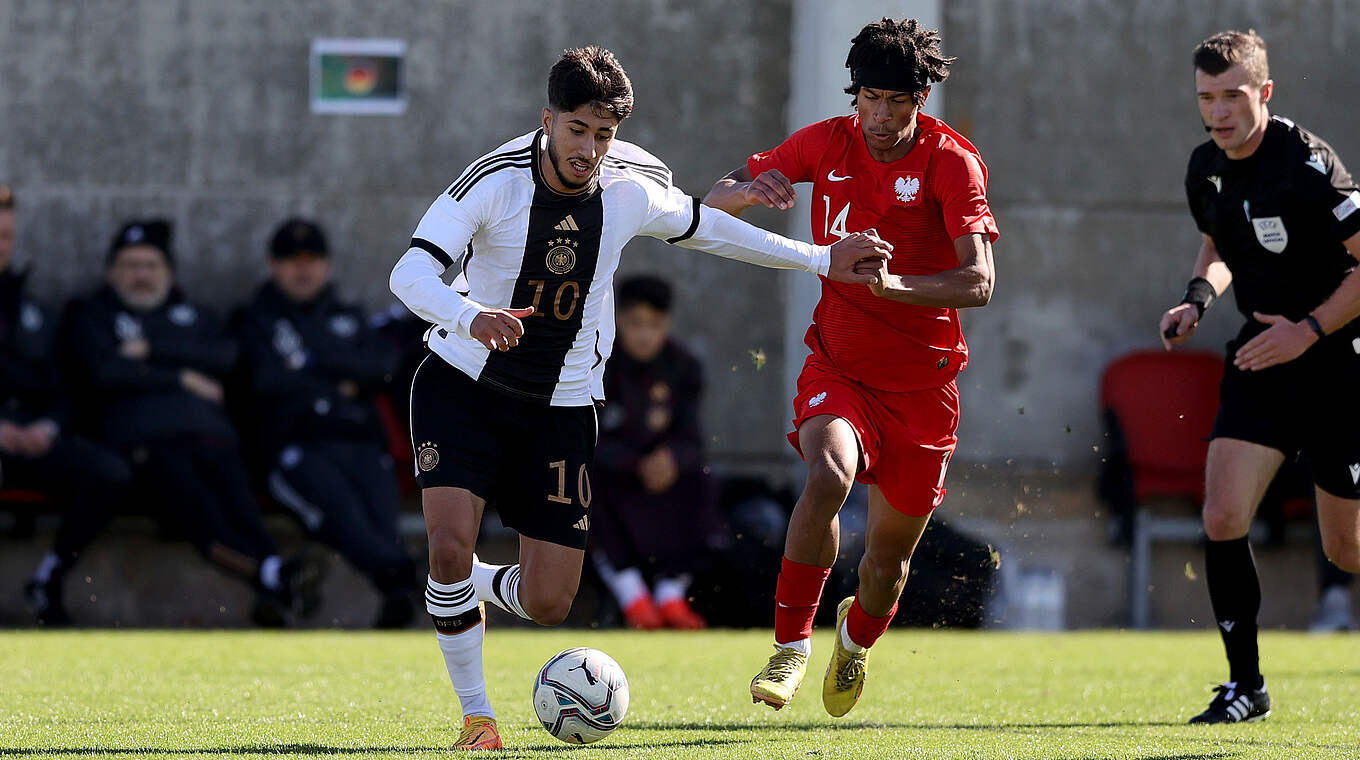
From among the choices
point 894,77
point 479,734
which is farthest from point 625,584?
point 894,77

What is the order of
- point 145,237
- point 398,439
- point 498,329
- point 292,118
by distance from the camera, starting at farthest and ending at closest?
point 292,118 → point 398,439 → point 145,237 → point 498,329

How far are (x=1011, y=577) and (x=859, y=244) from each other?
5979 millimetres

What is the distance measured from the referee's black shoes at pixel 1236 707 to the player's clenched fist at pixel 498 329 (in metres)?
2.71

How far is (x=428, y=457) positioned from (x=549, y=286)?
62cm

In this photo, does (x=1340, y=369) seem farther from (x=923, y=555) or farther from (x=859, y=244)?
(x=923, y=555)

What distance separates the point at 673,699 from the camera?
6398 millimetres

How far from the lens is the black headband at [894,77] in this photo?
17.3 ft

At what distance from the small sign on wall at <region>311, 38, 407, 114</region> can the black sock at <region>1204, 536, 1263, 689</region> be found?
22.8 feet

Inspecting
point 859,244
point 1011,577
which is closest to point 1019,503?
point 1011,577

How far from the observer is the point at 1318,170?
5.75 m

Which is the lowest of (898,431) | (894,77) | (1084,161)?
(898,431)

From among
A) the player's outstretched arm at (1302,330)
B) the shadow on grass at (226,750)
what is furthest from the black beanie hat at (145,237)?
the player's outstretched arm at (1302,330)

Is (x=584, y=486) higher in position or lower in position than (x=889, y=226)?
lower

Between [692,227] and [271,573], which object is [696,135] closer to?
[271,573]
